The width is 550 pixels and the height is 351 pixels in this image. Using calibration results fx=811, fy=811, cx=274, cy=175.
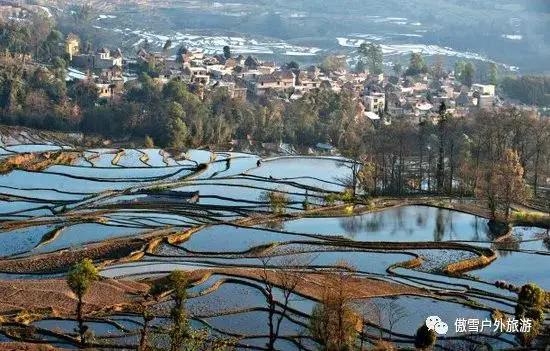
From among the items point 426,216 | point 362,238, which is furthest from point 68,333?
point 426,216

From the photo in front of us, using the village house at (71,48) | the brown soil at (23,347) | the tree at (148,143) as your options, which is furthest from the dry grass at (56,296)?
the village house at (71,48)

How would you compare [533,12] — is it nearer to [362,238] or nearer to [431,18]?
[431,18]

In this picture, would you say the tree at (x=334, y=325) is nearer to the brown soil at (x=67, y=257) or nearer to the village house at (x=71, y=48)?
the brown soil at (x=67, y=257)

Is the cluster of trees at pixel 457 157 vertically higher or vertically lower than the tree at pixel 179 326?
lower

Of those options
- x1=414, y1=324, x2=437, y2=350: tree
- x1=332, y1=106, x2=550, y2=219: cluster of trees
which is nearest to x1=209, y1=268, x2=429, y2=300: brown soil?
x1=414, y1=324, x2=437, y2=350: tree

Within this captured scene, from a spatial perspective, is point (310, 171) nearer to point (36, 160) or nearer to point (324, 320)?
point (36, 160)

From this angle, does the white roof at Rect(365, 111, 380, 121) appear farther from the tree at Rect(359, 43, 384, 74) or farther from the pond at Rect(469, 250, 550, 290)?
the pond at Rect(469, 250, 550, 290)
